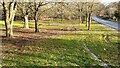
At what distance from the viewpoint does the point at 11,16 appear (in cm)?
2439

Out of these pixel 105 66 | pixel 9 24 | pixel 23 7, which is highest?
pixel 23 7

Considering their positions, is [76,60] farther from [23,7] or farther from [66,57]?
[23,7]

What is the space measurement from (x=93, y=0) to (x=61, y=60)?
31.9 metres

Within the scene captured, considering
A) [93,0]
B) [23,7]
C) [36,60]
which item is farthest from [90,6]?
[36,60]

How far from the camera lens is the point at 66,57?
13.3 m

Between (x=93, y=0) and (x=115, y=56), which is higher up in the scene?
(x=93, y=0)

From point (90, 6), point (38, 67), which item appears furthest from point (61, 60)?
point (90, 6)

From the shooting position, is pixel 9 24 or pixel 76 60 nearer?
pixel 76 60

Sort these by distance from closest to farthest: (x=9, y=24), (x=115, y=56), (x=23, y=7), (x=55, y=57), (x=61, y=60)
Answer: (x=61, y=60) → (x=55, y=57) → (x=115, y=56) → (x=9, y=24) → (x=23, y=7)

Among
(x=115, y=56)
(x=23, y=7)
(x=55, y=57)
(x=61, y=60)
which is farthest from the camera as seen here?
(x=23, y=7)

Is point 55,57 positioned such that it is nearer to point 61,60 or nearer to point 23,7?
point 61,60

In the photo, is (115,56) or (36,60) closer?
(36,60)

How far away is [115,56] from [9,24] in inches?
512

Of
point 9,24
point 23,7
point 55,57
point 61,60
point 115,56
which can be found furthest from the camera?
point 23,7
